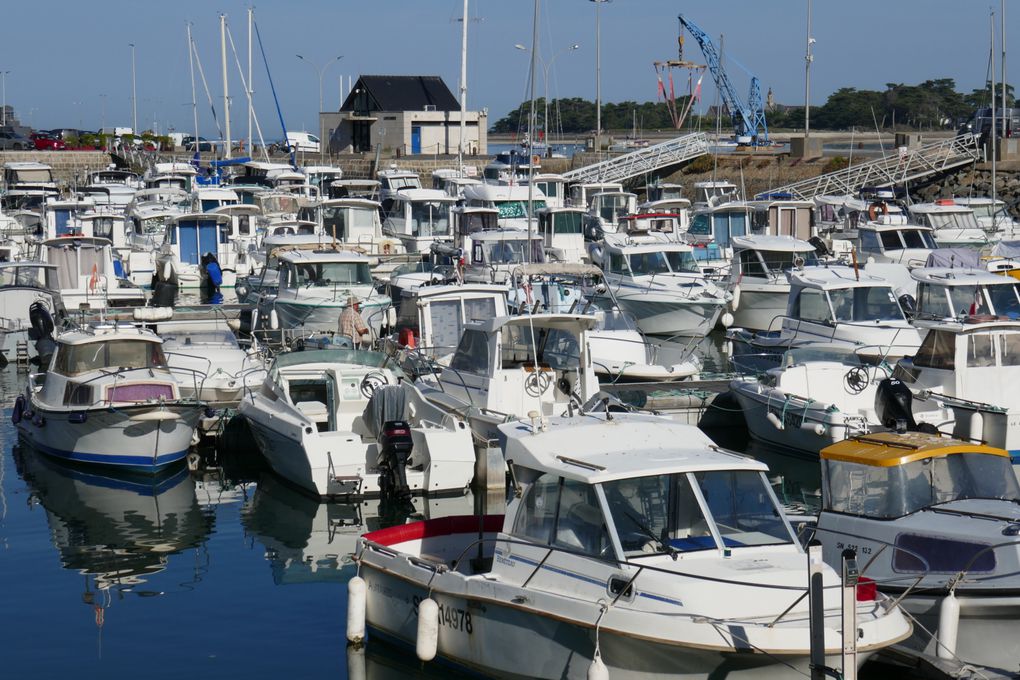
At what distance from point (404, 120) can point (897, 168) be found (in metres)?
25.6

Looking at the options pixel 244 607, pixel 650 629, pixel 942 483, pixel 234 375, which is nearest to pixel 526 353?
pixel 234 375

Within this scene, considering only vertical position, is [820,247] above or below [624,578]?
above

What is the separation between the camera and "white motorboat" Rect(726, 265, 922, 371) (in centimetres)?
2272

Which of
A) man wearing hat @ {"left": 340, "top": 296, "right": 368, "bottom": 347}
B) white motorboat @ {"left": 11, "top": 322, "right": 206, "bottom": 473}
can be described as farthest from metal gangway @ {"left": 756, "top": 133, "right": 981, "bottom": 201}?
white motorboat @ {"left": 11, "top": 322, "right": 206, "bottom": 473}

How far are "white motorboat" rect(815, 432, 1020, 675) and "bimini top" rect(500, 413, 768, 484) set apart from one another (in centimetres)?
155

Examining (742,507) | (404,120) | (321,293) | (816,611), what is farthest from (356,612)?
(404,120)

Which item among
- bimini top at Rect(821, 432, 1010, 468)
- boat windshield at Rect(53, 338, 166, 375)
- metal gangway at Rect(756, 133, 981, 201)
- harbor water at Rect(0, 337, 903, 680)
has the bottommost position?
harbor water at Rect(0, 337, 903, 680)

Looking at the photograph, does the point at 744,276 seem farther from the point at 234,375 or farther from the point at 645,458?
the point at 645,458

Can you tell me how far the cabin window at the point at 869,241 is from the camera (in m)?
33.1

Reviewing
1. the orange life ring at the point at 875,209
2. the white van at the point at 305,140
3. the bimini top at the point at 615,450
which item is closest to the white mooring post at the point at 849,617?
the bimini top at the point at 615,450

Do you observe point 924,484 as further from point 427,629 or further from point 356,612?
point 356,612

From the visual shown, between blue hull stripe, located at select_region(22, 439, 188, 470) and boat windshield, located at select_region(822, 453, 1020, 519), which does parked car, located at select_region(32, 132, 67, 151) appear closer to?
blue hull stripe, located at select_region(22, 439, 188, 470)

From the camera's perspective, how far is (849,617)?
958 cm

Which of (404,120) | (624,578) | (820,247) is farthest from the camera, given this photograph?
(404,120)
